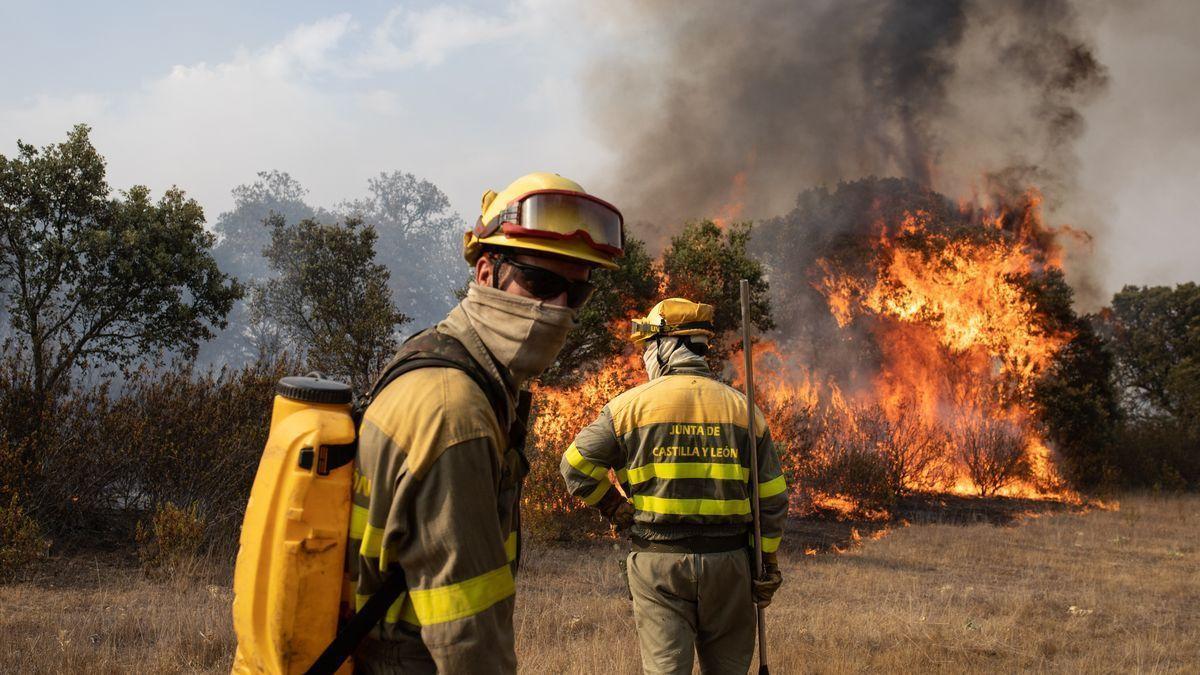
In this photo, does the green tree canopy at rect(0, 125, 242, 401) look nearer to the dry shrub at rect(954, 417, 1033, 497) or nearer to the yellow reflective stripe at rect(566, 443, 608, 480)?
the yellow reflective stripe at rect(566, 443, 608, 480)

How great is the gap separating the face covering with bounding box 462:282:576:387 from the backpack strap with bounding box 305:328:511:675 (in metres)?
0.07

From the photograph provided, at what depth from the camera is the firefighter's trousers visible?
139 inches

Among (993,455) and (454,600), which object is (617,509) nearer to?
(454,600)

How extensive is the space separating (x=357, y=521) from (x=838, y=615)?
623 centimetres

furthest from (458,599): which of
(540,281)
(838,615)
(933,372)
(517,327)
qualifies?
(933,372)

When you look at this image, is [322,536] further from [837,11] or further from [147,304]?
[837,11]

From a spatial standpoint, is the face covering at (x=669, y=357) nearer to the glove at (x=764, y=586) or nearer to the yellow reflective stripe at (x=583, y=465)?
the yellow reflective stripe at (x=583, y=465)

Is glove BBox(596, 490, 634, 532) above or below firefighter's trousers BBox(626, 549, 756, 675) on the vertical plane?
above

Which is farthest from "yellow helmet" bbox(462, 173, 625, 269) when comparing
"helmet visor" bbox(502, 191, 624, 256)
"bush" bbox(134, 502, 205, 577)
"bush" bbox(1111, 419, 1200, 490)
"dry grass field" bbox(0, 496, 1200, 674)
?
"bush" bbox(1111, 419, 1200, 490)

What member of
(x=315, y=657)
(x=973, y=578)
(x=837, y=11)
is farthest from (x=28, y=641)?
(x=837, y=11)

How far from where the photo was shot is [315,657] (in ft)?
5.25

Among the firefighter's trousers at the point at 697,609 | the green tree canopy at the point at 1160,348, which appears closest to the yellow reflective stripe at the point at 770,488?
the firefighter's trousers at the point at 697,609

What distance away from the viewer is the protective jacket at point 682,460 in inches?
144

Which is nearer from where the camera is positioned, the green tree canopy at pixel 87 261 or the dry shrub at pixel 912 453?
the green tree canopy at pixel 87 261
